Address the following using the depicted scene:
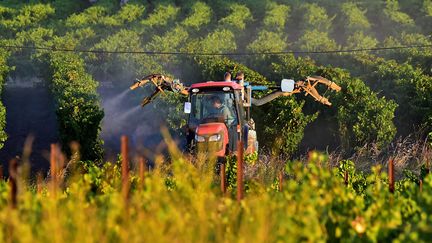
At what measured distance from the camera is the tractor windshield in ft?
56.6

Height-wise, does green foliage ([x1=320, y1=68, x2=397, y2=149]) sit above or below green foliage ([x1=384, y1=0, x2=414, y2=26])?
below

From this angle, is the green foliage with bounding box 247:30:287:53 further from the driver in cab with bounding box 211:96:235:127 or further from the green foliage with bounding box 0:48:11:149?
the driver in cab with bounding box 211:96:235:127

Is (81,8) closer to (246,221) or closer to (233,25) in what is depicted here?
(233,25)

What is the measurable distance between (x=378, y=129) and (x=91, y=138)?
9367mm

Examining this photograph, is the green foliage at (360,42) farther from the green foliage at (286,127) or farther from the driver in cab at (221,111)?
the driver in cab at (221,111)

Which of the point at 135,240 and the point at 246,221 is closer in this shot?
the point at 135,240

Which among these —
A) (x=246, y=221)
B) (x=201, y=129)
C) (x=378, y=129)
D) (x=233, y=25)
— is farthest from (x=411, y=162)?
(x=233, y=25)

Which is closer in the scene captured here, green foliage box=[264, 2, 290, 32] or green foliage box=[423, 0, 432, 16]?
green foliage box=[423, 0, 432, 16]

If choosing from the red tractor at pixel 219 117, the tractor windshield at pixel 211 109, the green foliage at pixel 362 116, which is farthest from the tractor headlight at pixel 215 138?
the green foliage at pixel 362 116

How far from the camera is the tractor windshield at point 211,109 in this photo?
56.6 feet

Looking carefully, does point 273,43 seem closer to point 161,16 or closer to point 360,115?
point 161,16

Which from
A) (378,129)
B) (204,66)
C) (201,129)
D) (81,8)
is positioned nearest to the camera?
(201,129)

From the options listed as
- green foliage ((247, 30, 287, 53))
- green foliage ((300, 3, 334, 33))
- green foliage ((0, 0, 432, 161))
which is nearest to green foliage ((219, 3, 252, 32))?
green foliage ((0, 0, 432, 161))

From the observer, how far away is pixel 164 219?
5.56m
